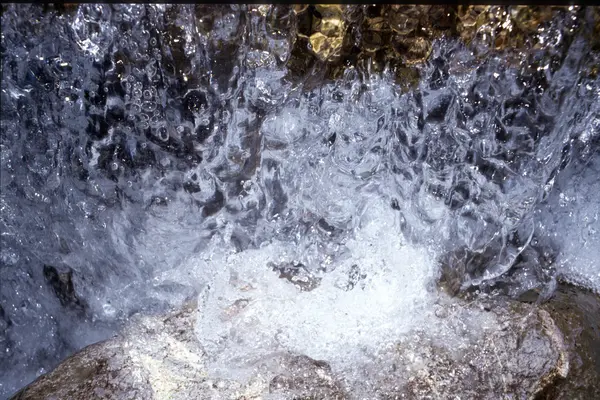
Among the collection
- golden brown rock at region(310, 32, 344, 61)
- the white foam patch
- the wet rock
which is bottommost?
the wet rock

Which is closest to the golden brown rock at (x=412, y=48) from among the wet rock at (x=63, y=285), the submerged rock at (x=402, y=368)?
the submerged rock at (x=402, y=368)

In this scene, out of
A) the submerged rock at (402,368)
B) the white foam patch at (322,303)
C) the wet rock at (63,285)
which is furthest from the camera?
the wet rock at (63,285)

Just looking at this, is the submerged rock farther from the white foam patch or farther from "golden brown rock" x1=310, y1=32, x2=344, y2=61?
"golden brown rock" x1=310, y1=32, x2=344, y2=61

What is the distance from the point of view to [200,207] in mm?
2244

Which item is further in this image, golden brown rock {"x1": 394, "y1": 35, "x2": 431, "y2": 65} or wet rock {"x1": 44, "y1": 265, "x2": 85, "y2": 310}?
wet rock {"x1": 44, "y1": 265, "x2": 85, "y2": 310}

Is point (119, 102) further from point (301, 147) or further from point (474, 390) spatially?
point (474, 390)

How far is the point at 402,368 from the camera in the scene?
1.70 m

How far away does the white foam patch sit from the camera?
5.96 feet

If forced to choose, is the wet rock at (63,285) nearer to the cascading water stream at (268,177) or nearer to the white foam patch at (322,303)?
the cascading water stream at (268,177)

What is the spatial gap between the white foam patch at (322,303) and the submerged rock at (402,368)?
7 cm

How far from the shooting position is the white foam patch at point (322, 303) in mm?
1816

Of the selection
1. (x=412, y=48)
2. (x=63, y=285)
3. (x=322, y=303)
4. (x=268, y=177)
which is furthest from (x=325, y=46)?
(x=63, y=285)

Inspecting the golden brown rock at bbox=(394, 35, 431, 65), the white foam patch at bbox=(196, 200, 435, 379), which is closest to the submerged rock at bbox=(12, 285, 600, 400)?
the white foam patch at bbox=(196, 200, 435, 379)

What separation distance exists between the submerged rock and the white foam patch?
0.07 metres
